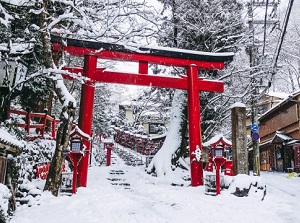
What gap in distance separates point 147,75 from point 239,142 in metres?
4.87

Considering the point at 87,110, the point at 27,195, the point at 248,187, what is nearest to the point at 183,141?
the point at 87,110

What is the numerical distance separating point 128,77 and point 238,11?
9046 millimetres

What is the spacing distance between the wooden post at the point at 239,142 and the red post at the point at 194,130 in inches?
75.9

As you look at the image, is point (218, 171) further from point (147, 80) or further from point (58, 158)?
point (58, 158)

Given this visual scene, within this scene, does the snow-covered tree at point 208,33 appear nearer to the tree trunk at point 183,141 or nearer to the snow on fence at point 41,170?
the tree trunk at point 183,141

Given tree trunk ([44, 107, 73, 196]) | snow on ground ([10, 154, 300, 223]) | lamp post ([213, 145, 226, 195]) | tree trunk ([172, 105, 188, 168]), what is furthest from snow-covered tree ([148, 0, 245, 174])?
tree trunk ([44, 107, 73, 196])

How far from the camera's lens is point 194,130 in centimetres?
1237

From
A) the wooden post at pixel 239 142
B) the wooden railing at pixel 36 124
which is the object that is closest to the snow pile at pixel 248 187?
the wooden post at pixel 239 142

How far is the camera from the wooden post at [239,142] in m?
10.1

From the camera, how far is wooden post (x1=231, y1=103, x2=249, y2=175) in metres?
10.1

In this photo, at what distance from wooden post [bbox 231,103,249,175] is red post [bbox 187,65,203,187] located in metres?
Result: 1.93

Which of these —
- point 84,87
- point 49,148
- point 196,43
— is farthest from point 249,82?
point 49,148

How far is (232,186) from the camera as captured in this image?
31.3 feet

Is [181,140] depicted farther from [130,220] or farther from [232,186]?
[130,220]
